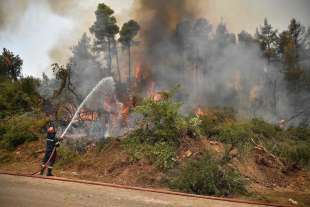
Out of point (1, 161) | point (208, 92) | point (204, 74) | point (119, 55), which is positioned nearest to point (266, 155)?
point (1, 161)

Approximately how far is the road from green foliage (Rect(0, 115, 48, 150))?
711 cm

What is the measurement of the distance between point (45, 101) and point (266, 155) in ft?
45.7

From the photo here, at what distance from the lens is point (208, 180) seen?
1005 centimetres

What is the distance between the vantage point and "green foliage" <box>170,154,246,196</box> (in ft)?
32.8

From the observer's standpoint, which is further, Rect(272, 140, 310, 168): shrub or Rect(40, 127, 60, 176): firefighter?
Rect(272, 140, 310, 168): shrub

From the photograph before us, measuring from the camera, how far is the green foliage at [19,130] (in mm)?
16266

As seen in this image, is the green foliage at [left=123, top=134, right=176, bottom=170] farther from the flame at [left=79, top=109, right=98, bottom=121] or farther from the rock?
the flame at [left=79, top=109, right=98, bottom=121]

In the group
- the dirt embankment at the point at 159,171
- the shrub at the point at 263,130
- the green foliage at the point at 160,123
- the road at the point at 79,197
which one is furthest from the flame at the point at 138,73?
the road at the point at 79,197

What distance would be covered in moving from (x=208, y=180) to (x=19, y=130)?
36.5ft

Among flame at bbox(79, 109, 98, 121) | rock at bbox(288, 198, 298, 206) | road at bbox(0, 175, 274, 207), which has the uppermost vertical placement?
flame at bbox(79, 109, 98, 121)

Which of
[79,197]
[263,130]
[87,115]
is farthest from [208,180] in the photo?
[87,115]

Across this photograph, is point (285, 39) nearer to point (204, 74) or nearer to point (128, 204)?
point (204, 74)

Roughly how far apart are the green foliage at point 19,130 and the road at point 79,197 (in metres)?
7.11

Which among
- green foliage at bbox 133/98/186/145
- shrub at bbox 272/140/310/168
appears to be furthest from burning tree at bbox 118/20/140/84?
shrub at bbox 272/140/310/168
